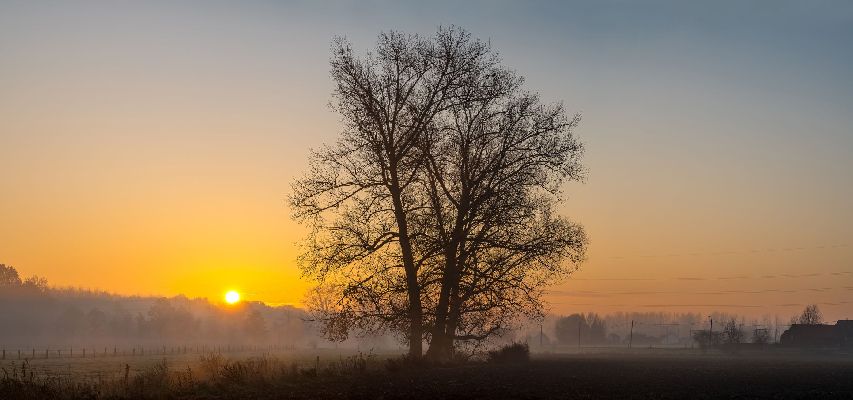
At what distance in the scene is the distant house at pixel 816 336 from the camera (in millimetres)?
131500

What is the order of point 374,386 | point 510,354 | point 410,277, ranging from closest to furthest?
point 374,386 → point 410,277 → point 510,354

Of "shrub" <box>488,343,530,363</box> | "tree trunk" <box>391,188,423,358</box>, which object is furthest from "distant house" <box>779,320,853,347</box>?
"tree trunk" <box>391,188,423,358</box>

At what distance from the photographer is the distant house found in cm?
13150

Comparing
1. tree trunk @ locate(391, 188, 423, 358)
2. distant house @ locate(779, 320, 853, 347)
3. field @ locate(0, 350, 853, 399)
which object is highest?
tree trunk @ locate(391, 188, 423, 358)

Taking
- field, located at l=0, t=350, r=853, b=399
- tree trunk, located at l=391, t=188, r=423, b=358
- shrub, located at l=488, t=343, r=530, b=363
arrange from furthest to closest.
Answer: shrub, located at l=488, t=343, r=530, b=363 → tree trunk, located at l=391, t=188, r=423, b=358 → field, located at l=0, t=350, r=853, b=399

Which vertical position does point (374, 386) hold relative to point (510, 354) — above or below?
above

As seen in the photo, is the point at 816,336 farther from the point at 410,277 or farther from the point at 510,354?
the point at 410,277

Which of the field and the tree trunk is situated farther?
the tree trunk

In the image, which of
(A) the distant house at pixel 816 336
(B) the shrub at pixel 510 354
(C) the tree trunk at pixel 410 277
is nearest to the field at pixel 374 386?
(C) the tree trunk at pixel 410 277

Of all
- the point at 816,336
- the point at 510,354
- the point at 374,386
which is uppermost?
the point at 374,386

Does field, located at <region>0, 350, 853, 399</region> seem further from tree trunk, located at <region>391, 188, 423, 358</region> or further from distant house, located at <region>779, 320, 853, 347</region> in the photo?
distant house, located at <region>779, 320, 853, 347</region>

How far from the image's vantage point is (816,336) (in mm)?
134000

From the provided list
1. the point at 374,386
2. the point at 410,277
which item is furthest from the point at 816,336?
the point at 374,386

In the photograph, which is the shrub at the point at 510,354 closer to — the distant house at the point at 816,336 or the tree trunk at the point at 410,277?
the tree trunk at the point at 410,277
